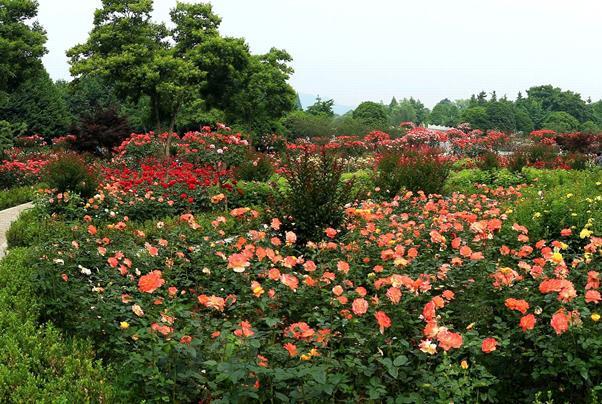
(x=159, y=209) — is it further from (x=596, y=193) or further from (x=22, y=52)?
(x=22, y=52)

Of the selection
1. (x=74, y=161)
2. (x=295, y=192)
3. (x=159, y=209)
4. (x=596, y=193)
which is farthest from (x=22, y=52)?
(x=596, y=193)


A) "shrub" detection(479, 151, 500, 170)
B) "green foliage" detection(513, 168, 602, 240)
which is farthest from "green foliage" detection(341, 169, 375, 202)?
"shrub" detection(479, 151, 500, 170)

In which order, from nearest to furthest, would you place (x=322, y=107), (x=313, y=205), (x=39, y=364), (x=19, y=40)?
(x=39, y=364), (x=313, y=205), (x=19, y=40), (x=322, y=107)

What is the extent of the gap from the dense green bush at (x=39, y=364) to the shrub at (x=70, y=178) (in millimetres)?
4826

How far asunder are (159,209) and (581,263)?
6.11 m

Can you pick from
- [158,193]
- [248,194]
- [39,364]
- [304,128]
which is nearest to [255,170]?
[248,194]

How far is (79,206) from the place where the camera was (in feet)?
26.9

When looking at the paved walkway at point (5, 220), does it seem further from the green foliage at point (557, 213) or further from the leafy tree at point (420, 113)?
the leafy tree at point (420, 113)

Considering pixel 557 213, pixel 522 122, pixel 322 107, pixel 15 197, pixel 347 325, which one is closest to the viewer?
pixel 347 325

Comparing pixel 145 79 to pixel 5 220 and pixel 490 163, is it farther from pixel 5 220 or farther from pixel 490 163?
pixel 490 163

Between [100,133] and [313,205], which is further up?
[100,133]

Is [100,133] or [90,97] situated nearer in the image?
[100,133]

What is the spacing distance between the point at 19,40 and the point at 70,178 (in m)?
20.3

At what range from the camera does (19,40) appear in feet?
80.9
